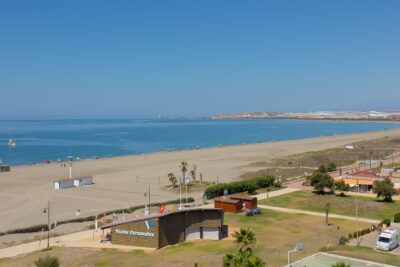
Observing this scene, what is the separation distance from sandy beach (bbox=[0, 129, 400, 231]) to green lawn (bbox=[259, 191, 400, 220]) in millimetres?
11561

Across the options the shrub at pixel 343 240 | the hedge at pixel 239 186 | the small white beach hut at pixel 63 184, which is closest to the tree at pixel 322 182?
the hedge at pixel 239 186

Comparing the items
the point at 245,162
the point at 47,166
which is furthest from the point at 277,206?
the point at 47,166

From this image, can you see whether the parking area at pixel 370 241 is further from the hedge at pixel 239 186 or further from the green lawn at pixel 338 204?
the hedge at pixel 239 186

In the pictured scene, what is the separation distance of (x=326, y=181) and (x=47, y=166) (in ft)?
187

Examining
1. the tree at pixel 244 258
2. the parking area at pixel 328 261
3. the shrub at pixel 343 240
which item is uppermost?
the tree at pixel 244 258

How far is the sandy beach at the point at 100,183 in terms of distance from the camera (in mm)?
50594

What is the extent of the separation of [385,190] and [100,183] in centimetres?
3828

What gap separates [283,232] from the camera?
4019cm

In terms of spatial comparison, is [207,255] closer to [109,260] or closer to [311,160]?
[109,260]

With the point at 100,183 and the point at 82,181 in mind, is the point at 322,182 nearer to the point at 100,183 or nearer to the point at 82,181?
the point at 100,183

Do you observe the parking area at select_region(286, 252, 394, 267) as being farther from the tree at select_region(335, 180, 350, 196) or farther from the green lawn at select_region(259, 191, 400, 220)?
the tree at select_region(335, 180, 350, 196)

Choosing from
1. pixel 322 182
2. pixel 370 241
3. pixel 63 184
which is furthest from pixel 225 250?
pixel 63 184

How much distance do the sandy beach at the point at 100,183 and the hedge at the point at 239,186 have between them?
2773 millimetres

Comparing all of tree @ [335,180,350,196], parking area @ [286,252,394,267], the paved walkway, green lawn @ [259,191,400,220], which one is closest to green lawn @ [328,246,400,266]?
parking area @ [286,252,394,267]
